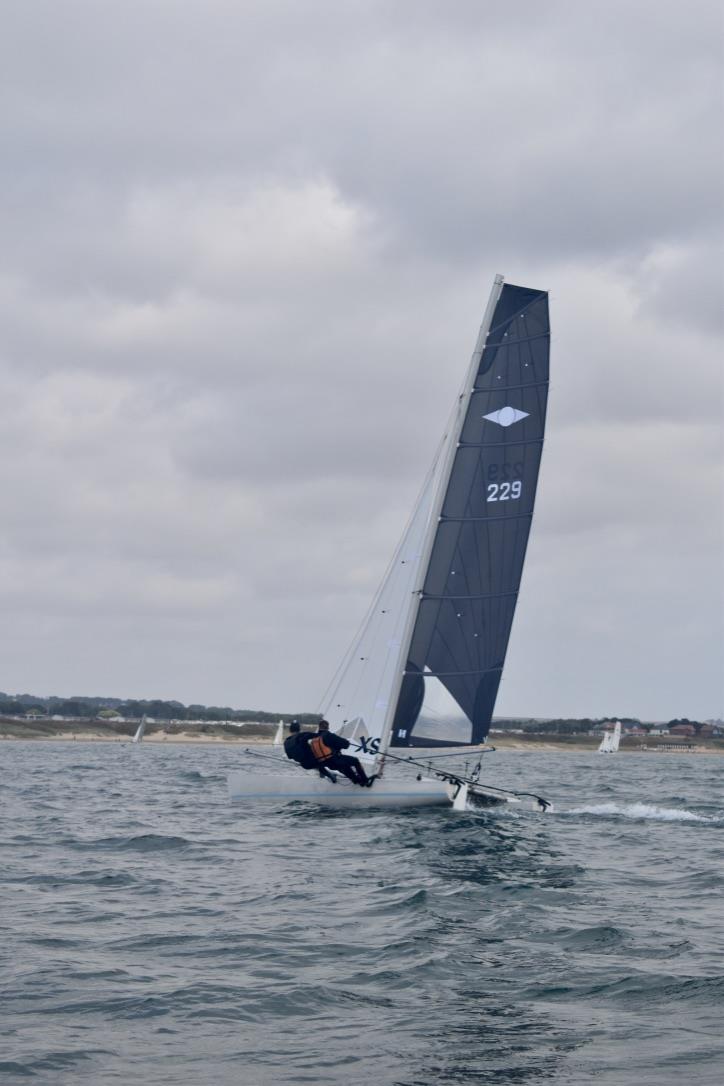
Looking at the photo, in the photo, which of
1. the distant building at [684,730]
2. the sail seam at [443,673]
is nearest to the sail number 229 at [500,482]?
the sail seam at [443,673]

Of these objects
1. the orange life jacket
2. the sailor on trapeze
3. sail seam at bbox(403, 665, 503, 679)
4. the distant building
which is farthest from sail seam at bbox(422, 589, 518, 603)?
the distant building

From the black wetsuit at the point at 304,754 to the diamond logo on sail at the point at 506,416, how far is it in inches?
334

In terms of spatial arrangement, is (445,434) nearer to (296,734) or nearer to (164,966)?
(296,734)

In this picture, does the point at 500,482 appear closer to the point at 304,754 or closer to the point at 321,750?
the point at 321,750

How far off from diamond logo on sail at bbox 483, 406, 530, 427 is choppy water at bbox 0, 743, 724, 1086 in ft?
30.9

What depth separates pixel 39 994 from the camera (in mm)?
10414

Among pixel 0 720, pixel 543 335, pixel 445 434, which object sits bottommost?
pixel 0 720

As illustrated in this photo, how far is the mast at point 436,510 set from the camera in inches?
1078

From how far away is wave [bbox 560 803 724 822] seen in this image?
29391 millimetres

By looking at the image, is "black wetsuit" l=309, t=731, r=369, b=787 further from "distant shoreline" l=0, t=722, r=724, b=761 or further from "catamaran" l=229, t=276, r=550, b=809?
"distant shoreline" l=0, t=722, r=724, b=761

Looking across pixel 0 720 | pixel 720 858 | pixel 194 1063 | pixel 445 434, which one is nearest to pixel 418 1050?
pixel 194 1063

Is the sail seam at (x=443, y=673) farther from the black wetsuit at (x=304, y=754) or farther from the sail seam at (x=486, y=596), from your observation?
the black wetsuit at (x=304, y=754)

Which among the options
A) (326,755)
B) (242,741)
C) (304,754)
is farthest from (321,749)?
(242,741)

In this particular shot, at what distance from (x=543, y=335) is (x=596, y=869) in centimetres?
1337
